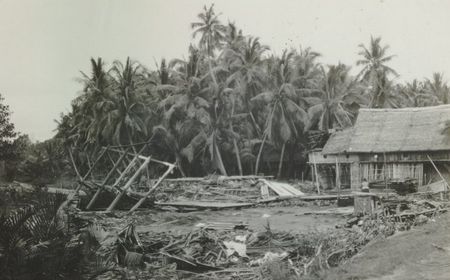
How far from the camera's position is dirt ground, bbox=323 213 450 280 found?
7673 millimetres

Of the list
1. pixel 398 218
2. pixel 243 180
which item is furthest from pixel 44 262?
pixel 243 180

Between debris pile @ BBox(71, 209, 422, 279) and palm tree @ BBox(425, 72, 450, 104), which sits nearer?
debris pile @ BBox(71, 209, 422, 279)

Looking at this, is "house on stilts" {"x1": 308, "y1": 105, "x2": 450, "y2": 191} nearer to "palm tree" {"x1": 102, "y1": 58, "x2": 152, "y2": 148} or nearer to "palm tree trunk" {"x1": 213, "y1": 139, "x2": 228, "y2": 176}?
"palm tree trunk" {"x1": 213, "y1": 139, "x2": 228, "y2": 176}

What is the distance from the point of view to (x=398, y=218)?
12.6 m

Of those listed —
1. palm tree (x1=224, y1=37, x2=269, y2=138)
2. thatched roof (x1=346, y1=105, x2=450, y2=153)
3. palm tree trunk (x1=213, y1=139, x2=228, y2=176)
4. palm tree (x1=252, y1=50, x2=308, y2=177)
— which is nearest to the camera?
thatched roof (x1=346, y1=105, x2=450, y2=153)

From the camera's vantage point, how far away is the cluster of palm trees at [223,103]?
29750mm

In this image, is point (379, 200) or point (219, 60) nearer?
point (379, 200)

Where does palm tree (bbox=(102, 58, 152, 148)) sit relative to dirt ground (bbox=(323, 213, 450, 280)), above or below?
above

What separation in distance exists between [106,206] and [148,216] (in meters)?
1.72

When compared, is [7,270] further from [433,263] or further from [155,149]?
[155,149]

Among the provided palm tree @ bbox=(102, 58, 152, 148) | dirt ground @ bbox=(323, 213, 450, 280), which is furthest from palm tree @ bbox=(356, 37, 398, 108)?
dirt ground @ bbox=(323, 213, 450, 280)

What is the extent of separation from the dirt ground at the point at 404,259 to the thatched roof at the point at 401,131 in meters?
10.9

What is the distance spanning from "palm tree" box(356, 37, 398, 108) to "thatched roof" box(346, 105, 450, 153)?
1109 centimetres

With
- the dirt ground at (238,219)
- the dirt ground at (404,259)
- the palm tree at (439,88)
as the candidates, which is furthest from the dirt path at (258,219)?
the palm tree at (439,88)
